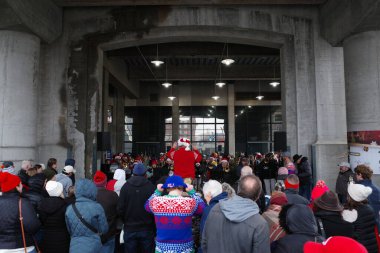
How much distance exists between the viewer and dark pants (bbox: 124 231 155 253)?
4.38 meters

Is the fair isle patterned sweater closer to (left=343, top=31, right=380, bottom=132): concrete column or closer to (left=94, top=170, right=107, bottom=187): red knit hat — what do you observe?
(left=94, top=170, right=107, bottom=187): red knit hat

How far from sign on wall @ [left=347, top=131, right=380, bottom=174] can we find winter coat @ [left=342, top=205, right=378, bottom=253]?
20.8ft

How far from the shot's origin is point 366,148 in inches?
375

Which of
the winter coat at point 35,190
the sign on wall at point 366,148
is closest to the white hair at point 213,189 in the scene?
the winter coat at point 35,190

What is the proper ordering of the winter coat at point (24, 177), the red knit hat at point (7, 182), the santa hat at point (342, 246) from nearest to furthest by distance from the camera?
1. the santa hat at point (342, 246)
2. the red knit hat at point (7, 182)
3. the winter coat at point (24, 177)

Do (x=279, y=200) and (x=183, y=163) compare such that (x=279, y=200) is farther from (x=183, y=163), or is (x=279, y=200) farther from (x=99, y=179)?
(x=183, y=163)

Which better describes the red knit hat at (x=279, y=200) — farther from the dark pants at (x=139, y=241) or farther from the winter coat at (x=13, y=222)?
the winter coat at (x=13, y=222)

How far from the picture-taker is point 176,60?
19.7 meters

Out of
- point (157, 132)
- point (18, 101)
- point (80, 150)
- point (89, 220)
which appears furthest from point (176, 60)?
point (89, 220)

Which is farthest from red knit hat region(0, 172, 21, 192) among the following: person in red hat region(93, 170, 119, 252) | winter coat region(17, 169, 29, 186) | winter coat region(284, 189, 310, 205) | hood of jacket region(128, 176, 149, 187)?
Answer: winter coat region(284, 189, 310, 205)

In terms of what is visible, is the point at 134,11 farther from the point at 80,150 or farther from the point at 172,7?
the point at 80,150

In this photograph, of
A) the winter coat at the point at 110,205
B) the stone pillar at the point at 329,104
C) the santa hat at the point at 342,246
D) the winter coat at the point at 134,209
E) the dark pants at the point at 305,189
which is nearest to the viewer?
the santa hat at the point at 342,246

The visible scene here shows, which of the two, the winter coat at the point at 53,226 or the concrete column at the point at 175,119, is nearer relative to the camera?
the winter coat at the point at 53,226

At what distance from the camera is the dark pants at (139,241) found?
438cm
